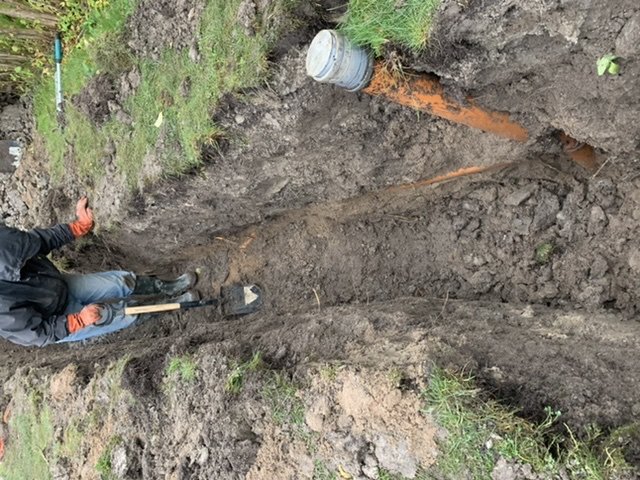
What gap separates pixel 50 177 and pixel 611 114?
17.6ft

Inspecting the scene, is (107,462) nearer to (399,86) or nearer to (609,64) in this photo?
(399,86)

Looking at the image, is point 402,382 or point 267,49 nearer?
point 402,382

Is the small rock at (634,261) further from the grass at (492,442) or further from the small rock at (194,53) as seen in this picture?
the small rock at (194,53)

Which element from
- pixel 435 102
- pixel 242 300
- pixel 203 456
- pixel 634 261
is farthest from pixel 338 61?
pixel 242 300

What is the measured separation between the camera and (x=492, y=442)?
231cm

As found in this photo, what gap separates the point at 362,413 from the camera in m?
2.71

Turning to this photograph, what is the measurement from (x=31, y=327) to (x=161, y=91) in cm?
212

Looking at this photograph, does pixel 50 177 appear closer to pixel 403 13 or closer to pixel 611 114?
pixel 403 13

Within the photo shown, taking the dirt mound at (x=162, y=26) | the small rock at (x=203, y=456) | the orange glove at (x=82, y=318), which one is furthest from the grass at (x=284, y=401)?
the dirt mound at (x=162, y=26)

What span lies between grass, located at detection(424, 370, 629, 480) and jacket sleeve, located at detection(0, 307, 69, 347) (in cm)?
327

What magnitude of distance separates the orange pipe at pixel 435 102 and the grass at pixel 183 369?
2055 millimetres

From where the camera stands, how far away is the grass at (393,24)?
2662mm

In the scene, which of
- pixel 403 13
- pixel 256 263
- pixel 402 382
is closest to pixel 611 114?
pixel 403 13

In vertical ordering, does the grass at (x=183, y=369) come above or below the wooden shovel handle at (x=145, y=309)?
above
